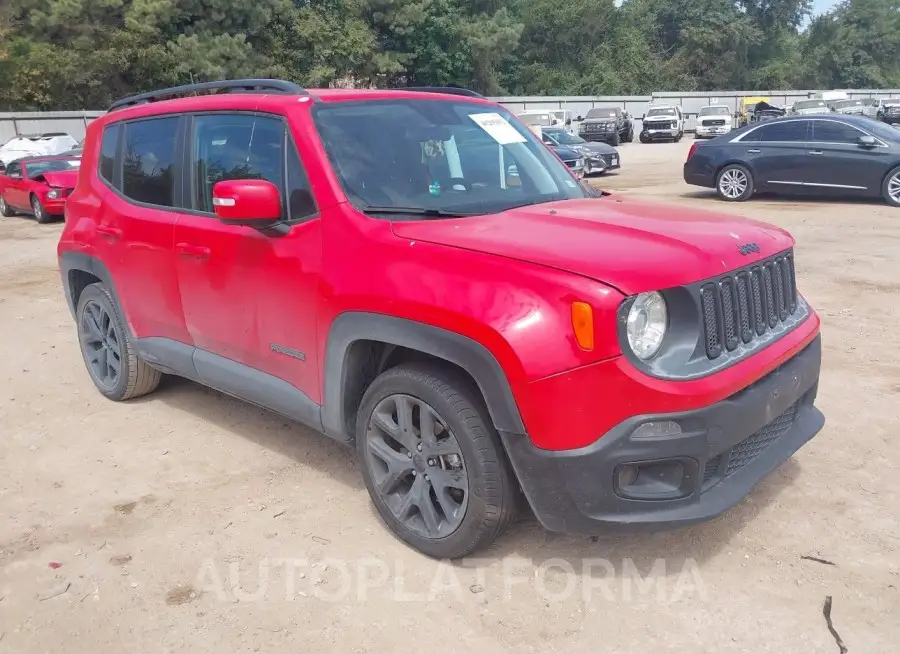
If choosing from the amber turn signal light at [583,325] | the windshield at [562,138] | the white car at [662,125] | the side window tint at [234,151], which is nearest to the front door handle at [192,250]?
the side window tint at [234,151]

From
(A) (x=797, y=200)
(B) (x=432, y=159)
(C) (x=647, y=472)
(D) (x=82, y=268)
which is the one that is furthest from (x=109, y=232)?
(A) (x=797, y=200)

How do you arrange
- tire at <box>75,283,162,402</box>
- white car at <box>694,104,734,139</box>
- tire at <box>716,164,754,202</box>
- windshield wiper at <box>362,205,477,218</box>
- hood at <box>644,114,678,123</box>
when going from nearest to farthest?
1. windshield wiper at <box>362,205,477,218</box>
2. tire at <box>75,283,162,402</box>
3. tire at <box>716,164,754,202</box>
4. hood at <box>644,114,678,123</box>
5. white car at <box>694,104,734,139</box>

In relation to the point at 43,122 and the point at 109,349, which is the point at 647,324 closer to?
the point at 109,349

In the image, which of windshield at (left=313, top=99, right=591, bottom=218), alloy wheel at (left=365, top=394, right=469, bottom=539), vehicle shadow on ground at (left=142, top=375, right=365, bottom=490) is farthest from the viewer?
vehicle shadow on ground at (left=142, top=375, right=365, bottom=490)

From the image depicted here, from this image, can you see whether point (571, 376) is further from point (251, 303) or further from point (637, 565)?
point (251, 303)

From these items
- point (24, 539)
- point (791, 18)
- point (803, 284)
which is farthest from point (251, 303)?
point (791, 18)

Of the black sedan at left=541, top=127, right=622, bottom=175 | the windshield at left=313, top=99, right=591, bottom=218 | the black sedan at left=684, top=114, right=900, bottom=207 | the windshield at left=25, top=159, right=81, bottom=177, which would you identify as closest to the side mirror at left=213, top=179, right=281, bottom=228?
the windshield at left=313, top=99, right=591, bottom=218

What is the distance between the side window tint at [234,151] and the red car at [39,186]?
12688 mm

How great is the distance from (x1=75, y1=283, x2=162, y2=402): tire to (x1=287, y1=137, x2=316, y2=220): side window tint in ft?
6.22

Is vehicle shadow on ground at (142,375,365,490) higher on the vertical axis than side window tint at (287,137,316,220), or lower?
lower

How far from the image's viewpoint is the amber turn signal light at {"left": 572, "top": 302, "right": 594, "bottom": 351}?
269cm

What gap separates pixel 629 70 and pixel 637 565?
6830cm

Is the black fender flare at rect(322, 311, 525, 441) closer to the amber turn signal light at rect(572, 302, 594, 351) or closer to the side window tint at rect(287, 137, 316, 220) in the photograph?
the amber turn signal light at rect(572, 302, 594, 351)

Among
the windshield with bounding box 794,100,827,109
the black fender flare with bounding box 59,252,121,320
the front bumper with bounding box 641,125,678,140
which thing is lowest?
the front bumper with bounding box 641,125,678,140
